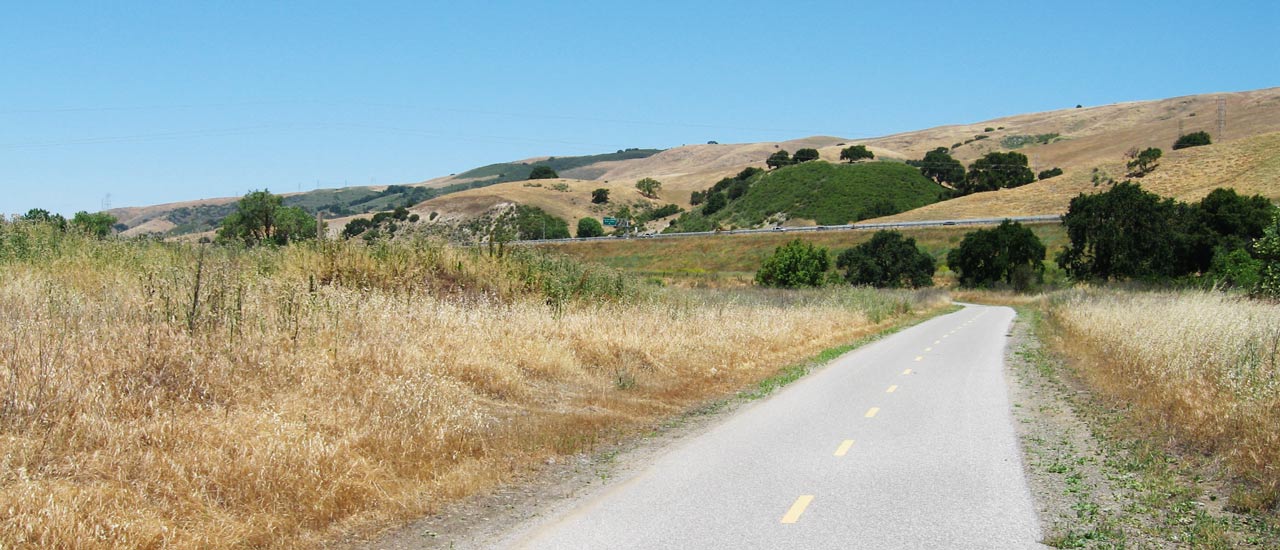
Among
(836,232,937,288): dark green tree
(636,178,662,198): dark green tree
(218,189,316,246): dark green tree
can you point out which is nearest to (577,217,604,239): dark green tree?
(636,178,662,198): dark green tree

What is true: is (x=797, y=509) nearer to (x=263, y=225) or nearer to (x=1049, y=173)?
(x=263, y=225)

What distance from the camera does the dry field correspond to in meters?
6.23

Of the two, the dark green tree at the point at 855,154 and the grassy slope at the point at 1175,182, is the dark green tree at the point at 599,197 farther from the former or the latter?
the grassy slope at the point at 1175,182

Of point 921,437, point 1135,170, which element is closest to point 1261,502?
point 921,437

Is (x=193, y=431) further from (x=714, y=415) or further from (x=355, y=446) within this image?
(x=714, y=415)

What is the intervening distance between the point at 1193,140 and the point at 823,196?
54167 mm

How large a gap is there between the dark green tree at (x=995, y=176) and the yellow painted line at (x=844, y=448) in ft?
469

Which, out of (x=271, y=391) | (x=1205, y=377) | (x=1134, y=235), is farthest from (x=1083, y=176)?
(x=271, y=391)

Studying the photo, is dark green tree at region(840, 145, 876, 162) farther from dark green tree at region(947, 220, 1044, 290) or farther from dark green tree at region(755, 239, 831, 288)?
dark green tree at region(755, 239, 831, 288)

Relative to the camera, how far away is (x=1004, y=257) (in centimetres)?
7681

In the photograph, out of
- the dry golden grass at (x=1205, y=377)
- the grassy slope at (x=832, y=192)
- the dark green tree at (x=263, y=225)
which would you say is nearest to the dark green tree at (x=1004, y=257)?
the grassy slope at (x=832, y=192)

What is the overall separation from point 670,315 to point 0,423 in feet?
47.9

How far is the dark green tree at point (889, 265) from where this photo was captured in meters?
74.8

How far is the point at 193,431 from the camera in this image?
715 centimetres
